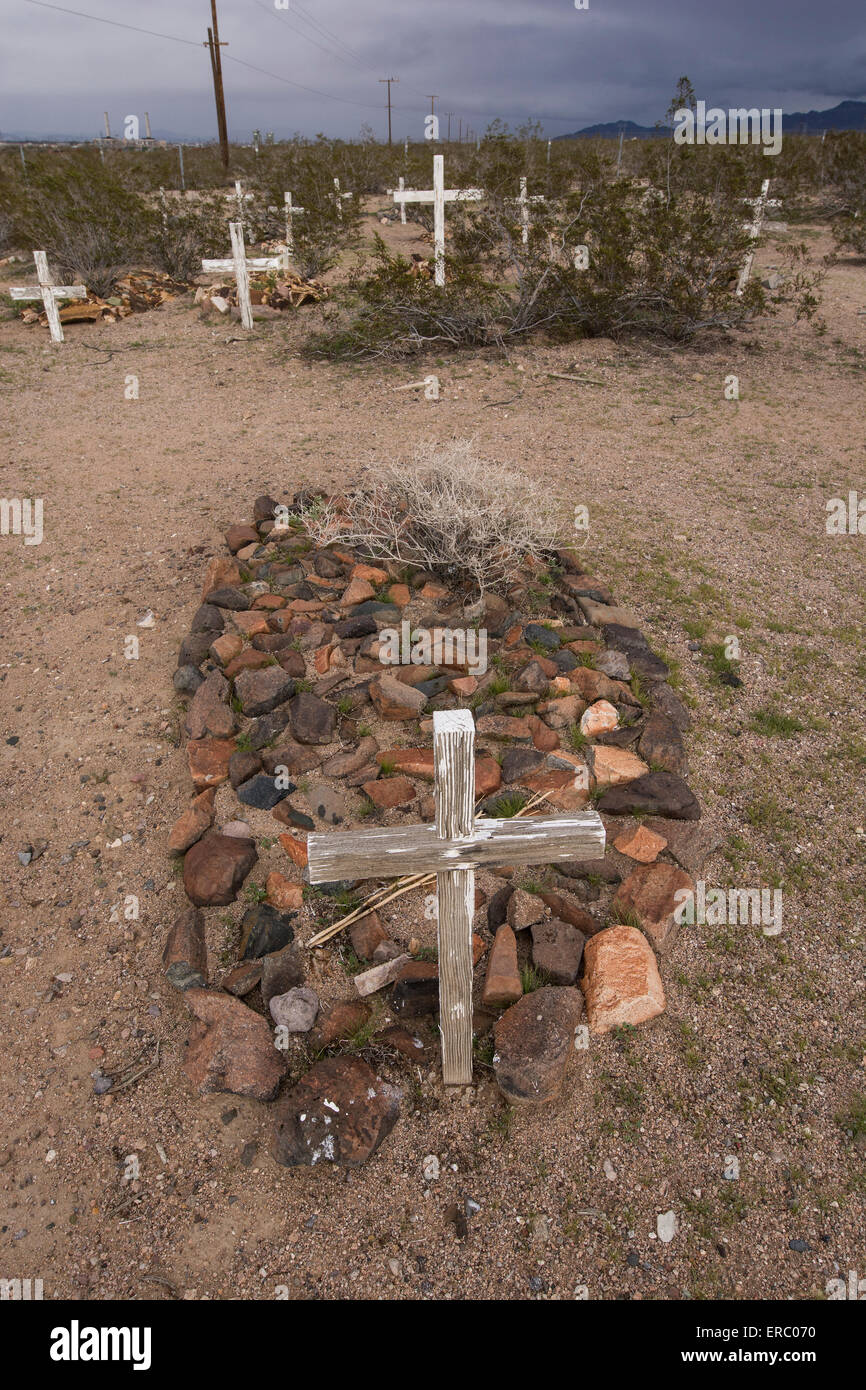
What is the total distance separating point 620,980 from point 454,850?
945mm

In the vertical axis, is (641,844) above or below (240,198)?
below

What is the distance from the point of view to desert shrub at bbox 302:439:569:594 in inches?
187

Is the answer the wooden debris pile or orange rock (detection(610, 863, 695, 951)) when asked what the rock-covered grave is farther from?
the wooden debris pile

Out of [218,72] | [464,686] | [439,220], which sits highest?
[218,72]

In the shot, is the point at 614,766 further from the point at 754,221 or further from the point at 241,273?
the point at 754,221

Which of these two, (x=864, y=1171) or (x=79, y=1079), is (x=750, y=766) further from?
(x=79, y=1079)

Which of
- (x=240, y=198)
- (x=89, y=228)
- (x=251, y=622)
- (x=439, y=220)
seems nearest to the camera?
(x=251, y=622)

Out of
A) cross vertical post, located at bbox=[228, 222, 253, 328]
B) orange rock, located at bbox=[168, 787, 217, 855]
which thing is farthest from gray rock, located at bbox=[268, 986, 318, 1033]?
cross vertical post, located at bbox=[228, 222, 253, 328]

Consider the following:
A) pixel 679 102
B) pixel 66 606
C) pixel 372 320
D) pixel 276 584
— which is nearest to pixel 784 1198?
pixel 276 584

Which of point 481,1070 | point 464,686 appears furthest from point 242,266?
point 481,1070

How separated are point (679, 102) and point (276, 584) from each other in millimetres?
9545

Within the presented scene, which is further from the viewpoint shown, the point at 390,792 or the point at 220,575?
the point at 220,575

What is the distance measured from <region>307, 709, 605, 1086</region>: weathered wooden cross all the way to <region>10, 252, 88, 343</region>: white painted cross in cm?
1102

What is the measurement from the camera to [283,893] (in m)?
3.04
